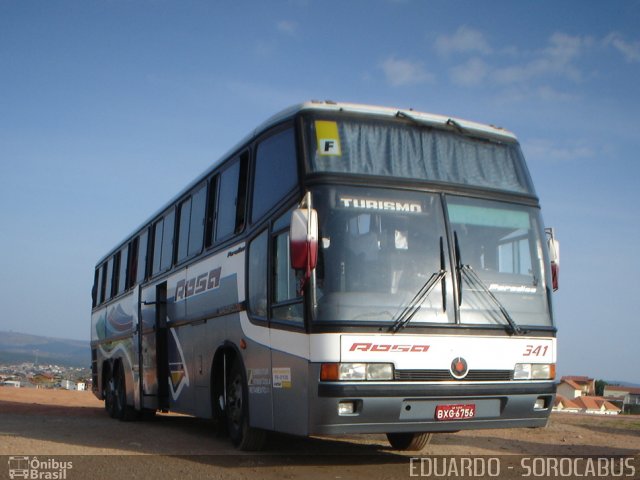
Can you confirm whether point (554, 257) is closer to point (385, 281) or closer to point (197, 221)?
point (385, 281)

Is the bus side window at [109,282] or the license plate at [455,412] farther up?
the bus side window at [109,282]

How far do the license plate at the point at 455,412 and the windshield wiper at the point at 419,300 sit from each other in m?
0.93

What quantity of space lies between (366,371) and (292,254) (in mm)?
1316

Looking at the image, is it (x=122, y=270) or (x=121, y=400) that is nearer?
(x=121, y=400)

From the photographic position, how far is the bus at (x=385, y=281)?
7.89 meters

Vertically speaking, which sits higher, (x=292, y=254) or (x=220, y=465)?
(x=292, y=254)

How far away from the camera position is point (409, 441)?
10312mm

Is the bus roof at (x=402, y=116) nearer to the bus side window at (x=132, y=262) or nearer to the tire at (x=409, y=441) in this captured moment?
the tire at (x=409, y=441)

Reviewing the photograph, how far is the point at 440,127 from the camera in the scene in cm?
919

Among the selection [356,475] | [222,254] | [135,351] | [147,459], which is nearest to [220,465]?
[147,459]

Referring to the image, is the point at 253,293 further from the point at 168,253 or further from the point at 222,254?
the point at 168,253

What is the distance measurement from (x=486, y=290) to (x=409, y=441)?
2.77 meters

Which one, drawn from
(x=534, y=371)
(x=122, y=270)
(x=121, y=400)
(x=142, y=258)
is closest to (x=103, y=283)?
(x=122, y=270)

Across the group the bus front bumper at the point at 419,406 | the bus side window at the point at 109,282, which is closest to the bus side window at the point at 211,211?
the bus front bumper at the point at 419,406
